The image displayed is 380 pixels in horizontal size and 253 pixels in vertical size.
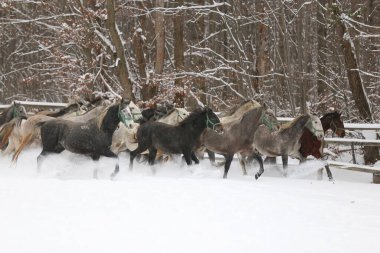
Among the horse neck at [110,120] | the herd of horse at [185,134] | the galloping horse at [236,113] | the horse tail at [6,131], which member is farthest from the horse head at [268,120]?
the horse tail at [6,131]

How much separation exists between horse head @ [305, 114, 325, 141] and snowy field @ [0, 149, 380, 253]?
1.93m

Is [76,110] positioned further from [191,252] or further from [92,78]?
[191,252]

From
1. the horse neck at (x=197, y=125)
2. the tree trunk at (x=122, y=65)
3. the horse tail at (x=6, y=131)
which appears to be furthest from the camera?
the tree trunk at (x=122, y=65)

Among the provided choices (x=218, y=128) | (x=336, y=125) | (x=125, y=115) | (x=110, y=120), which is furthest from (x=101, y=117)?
(x=336, y=125)

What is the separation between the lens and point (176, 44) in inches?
771

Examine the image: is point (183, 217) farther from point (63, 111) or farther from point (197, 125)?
point (63, 111)

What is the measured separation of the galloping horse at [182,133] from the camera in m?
11.6

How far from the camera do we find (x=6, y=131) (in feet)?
44.3

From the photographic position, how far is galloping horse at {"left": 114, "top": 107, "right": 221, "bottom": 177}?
11.6 m

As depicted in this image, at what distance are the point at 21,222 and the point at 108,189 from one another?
6.32 feet

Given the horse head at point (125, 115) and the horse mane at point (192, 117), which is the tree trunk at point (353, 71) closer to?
the horse mane at point (192, 117)

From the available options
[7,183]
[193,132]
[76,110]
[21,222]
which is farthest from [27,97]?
[21,222]

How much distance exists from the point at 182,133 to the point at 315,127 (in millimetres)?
2808

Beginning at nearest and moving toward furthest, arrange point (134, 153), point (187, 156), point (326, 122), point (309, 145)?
point (187, 156) < point (309, 145) < point (134, 153) < point (326, 122)
